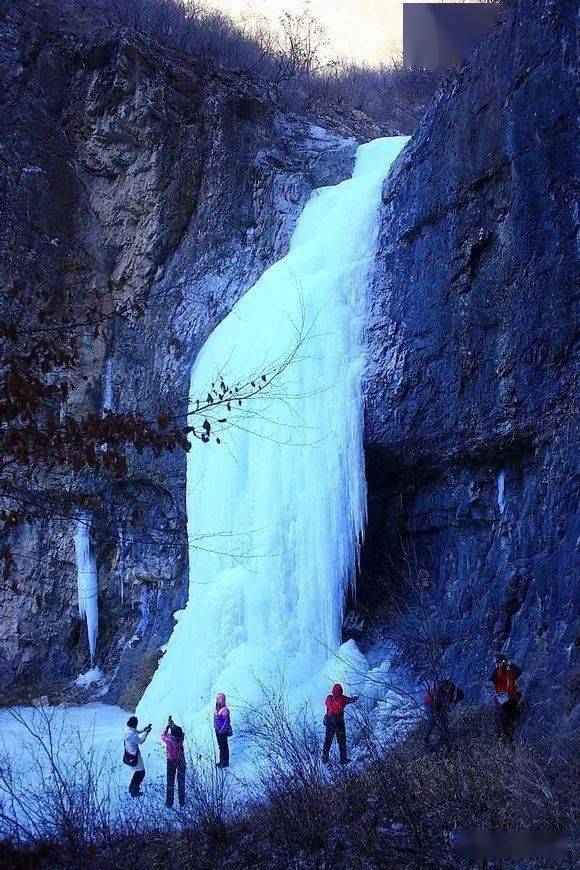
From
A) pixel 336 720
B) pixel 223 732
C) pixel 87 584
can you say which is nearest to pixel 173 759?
pixel 223 732

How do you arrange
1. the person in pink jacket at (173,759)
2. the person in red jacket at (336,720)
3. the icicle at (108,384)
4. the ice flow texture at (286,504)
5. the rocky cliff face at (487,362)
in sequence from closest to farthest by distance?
the person in pink jacket at (173,759) < the person in red jacket at (336,720) < the rocky cliff face at (487,362) < the ice flow texture at (286,504) < the icicle at (108,384)

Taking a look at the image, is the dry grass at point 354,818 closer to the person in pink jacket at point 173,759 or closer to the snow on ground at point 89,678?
the person in pink jacket at point 173,759

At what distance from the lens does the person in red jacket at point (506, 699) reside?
7277 mm

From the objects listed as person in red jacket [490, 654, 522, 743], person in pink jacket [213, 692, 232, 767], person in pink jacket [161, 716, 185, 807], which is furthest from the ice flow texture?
person in red jacket [490, 654, 522, 743]

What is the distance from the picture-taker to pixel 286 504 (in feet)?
36.7

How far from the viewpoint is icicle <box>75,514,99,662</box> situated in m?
15.5

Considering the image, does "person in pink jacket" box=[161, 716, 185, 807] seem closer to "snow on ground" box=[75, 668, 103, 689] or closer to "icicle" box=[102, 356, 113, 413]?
"snow on ground" box=[75, 668, 103, 689]

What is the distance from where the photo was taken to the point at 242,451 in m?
12.5

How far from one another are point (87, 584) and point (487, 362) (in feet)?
30.4

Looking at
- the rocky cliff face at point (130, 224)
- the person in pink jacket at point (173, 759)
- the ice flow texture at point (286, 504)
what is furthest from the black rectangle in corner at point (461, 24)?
the person in pink jacket at point (173, 759)

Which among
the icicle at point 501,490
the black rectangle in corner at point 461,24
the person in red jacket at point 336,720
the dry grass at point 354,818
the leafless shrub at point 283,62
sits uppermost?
the leafless shrub at point 283,62

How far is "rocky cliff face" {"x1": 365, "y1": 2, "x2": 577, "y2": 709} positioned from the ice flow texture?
2.03 feet

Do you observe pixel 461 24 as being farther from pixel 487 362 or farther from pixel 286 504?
pixel 286 504

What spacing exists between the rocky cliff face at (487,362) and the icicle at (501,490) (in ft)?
0.07
